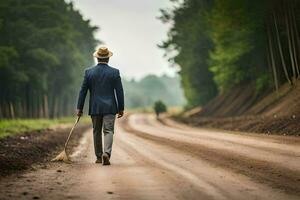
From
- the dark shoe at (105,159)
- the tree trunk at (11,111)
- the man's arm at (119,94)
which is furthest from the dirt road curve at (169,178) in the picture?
the tree trunk at (11,111)

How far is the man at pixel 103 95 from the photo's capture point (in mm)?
11000

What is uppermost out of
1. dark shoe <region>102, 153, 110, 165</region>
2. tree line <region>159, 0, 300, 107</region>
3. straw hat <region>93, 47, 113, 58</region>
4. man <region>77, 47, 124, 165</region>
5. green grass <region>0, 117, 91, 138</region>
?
tree line <region>159, 0, 300, 107</region>

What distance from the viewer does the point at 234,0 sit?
35.7m

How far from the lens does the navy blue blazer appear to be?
36.3 ft

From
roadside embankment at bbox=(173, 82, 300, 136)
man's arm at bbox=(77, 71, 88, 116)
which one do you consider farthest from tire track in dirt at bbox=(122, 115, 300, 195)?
roadside embankment at bbox=(173, 82, 300, 136)

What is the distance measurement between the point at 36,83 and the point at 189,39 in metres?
15.9

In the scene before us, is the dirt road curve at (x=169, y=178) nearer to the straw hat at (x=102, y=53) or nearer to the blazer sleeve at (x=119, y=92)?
the blazer sleeve at (x=119, y=92)

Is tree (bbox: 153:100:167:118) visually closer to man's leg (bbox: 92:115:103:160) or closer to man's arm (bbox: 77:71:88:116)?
man's arm (bbox: 77:71:88:116)

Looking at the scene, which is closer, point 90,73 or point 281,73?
point 90,73

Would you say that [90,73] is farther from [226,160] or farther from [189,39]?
[189,39]

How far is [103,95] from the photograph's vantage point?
11141mm

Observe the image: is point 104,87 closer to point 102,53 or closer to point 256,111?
point 102,53

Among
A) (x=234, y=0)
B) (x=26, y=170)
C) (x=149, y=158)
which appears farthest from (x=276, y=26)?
(x=26, y=170)

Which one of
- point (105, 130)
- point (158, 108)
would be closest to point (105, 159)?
point (105, 130)
